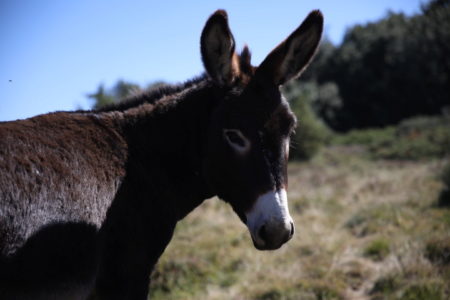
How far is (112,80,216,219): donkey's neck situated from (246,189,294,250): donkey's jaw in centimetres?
65

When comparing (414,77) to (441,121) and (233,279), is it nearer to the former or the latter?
(441,121)

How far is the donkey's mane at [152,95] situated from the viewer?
303cm

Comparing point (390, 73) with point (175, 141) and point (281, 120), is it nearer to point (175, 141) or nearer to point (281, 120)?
point (281, 120)

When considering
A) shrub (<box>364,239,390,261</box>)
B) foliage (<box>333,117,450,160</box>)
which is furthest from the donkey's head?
foliage (<box>333,117,450,160</box>)

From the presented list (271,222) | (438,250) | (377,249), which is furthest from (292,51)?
(377,249)

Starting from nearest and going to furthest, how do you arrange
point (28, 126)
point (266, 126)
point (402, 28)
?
1. point (28, 126)
2. point (266, 126)
3. point (402, 28)

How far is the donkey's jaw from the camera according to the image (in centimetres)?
236

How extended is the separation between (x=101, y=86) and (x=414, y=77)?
42.5m

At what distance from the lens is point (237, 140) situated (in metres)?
2.66

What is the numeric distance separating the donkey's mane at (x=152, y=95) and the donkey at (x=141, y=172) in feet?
0.03

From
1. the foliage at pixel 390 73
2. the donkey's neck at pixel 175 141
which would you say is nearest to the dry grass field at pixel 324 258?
the donkey's neck at pixel 175 141

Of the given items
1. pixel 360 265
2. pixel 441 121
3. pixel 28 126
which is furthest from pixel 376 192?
pixel 441 121

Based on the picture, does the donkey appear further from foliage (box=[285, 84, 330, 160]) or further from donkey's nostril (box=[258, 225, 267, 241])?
foliage (box=[285, 84, 330, 160])

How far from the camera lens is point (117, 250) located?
243 cm
